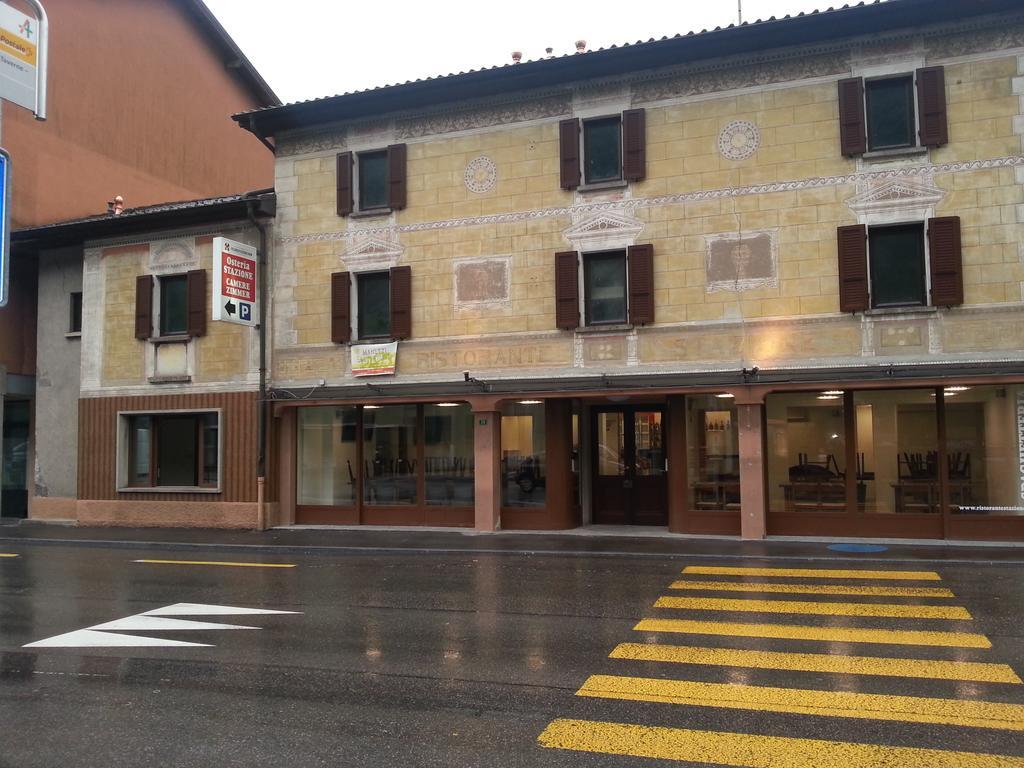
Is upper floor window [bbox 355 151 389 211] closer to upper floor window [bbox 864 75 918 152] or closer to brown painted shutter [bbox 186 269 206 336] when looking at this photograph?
brown painted shutter [bbox 186 269 206 336]

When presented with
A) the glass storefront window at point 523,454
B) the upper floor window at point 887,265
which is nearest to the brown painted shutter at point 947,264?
the upper floor window at point 887,265

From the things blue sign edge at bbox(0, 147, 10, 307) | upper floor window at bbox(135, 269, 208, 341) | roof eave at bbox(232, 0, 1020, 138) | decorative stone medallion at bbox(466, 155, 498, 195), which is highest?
roof eave at bbox(232, 0, 1020, 138)

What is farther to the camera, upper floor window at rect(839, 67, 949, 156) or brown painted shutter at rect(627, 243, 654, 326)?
brown painted shutter at rect(627, 243, 654, 326)

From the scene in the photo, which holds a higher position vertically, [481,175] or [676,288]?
[481,175]

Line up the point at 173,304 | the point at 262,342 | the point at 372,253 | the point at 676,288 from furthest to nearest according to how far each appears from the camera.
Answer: the point at 173,304, the point at 262,342, the point at 372,253, the point at 676,288

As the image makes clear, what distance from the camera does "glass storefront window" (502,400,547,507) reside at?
16547 millimetres

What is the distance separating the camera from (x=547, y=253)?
53.3ft

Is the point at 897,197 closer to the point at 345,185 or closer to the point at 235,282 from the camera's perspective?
the point at 345,185

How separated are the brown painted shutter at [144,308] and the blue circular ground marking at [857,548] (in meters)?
15.5

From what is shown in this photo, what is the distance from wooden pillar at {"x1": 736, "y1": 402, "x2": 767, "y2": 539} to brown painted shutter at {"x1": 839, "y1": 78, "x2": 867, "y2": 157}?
16.1ft

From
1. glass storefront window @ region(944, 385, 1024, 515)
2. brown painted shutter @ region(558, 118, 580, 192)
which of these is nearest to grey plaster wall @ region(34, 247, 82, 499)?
brown painted shutter @ region(558, 118, 580, 192)

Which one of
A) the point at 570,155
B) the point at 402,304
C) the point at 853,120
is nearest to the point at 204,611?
the point at 402,304

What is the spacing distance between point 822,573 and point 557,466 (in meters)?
6.18

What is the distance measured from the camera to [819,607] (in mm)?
8961
